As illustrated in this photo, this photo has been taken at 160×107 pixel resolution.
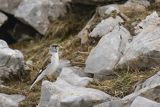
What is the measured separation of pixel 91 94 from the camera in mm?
7105

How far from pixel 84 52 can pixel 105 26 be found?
0.59 metres

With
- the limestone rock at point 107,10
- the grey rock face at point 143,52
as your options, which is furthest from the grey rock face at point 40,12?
the grey rock face at point 143,52

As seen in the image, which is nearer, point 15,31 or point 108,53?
point 108,53

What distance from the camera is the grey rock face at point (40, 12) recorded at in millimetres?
11594

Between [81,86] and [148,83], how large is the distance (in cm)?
97

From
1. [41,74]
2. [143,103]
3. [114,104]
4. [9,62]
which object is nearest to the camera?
[143,103]

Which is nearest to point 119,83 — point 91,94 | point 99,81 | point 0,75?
point 99,81

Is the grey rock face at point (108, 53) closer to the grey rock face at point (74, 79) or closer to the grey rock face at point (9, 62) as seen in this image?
the grey rock face at point (74, 79)

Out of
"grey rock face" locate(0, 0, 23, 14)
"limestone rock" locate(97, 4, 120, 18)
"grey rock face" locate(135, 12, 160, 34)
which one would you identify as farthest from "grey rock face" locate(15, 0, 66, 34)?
"grey rock face" locate(135, 12, 160, 34)

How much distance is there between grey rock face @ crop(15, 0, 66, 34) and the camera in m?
11.6

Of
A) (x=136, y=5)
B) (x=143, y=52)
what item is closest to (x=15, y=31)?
(x=136, y=5)

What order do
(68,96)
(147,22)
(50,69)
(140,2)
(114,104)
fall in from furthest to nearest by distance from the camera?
(140,2)
(147,22)
(50,69)
(68,96)
(114,104)

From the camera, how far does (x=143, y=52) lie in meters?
8.20

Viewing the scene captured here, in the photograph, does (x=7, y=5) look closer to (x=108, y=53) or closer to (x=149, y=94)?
(x=108, y=53)
